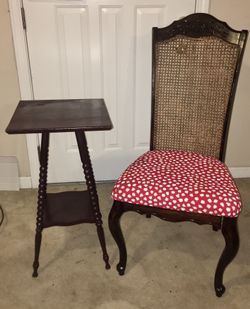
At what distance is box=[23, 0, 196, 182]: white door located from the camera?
1913 millimetres

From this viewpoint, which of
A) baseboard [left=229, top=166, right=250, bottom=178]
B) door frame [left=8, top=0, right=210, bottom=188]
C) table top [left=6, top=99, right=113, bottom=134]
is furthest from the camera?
baseboard [left=229, top=166, right=250, bottom=178]

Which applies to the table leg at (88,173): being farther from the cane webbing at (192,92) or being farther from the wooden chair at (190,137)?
the cane webbing at (192,92)

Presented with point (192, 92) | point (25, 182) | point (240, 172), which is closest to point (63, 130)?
point (192, 92)

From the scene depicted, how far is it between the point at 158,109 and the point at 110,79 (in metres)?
0.46

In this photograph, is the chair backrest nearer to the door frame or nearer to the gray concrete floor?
the door frame

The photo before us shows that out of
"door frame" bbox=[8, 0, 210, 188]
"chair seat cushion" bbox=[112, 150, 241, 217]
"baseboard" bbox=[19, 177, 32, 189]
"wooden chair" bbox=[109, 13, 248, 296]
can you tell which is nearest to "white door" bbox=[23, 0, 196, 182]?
"door frame" bbox=[8, 0, 210, 188]

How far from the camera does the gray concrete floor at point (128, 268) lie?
1485mm

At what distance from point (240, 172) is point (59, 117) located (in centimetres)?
157

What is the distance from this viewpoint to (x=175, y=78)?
1.74 meters

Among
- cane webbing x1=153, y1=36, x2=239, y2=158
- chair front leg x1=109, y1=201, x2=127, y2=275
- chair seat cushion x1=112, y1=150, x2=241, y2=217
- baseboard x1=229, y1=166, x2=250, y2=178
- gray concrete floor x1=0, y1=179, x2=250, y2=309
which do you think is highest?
cane webbing x1=153, y1=36, x2=239, y2=158

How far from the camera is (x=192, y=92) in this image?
174 centimetres

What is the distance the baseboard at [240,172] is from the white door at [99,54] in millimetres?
729

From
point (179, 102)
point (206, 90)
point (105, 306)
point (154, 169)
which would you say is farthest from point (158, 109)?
point (105, 306)

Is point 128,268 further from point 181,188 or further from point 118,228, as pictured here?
point 181,188
